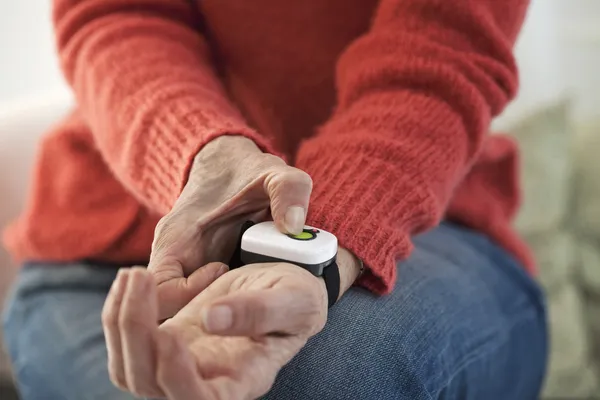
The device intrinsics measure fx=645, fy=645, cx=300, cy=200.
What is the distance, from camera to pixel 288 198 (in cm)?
41

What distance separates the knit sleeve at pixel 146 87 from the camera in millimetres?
515

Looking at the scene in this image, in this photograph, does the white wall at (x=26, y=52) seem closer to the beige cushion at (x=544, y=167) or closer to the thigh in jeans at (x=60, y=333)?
the thigh in jeans at (x=60, y=333)

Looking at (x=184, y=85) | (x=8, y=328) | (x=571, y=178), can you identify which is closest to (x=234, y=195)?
(x=184, y=85)

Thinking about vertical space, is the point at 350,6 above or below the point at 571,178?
above

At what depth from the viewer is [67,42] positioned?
0.66 meters

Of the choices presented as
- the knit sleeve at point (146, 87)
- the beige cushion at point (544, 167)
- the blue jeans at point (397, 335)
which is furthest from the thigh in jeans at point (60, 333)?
the beige cushion at point (544, 167)

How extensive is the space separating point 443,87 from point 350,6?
0.15 m

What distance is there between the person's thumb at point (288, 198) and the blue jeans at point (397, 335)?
88mm

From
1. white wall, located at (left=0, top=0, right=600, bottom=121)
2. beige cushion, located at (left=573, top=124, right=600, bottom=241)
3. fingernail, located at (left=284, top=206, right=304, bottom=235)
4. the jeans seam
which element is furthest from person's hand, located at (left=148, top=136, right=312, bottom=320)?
beige cushion, located at (left=573, top=124, right=600, bottom=241)

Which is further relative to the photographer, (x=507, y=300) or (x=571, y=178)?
(x=571, y=178)

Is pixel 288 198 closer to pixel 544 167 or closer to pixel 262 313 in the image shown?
pixel 262 313

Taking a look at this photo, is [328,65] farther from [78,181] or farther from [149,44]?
[78,181]

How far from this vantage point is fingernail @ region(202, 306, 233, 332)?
32 cm

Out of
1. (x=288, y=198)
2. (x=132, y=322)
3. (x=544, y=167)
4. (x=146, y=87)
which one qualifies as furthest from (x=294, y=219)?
(x=544, y=167)
